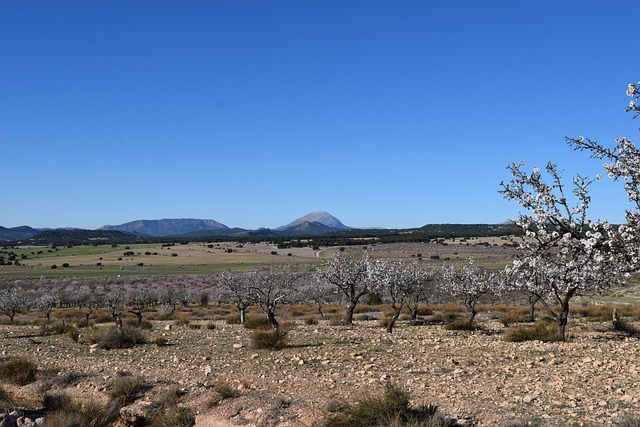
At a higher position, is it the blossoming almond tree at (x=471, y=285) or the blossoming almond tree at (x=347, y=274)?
the blossoming almond tree at (x=347, y=274)

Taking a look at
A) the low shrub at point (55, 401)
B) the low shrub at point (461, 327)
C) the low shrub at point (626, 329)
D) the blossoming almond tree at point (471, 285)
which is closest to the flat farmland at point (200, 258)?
the blossoming almond tree at point (471, 285)

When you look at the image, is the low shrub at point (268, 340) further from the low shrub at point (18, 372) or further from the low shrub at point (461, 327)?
the low shrub at point (461, 327)

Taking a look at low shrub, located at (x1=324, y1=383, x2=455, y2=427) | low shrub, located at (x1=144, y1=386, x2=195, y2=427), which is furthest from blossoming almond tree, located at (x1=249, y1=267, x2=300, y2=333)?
low shrub, located at (x1=324, y1=383, x2=455, y2=427)

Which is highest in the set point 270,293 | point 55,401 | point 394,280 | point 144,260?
point 394,280

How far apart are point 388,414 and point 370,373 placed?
466 centimetres

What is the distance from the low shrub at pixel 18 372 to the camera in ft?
58.4

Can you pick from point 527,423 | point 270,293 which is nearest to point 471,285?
point 270,293

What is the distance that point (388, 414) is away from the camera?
10.7 meters

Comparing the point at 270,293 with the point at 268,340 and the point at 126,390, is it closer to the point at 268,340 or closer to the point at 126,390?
the point at 268,340

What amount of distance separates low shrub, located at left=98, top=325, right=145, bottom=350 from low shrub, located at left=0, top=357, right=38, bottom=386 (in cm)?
432

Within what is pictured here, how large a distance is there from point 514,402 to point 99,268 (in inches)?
5494

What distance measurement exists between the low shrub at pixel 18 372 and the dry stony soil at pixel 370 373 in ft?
1.30

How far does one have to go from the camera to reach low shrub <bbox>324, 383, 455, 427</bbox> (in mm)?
10461

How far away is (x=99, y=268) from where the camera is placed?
134 metres
